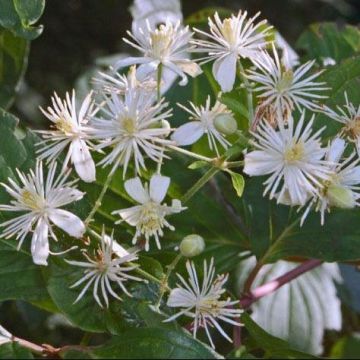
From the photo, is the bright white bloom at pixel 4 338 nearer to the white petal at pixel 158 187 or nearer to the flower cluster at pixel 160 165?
the flower cluster at pixel 160 165

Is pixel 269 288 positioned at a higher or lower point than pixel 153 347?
higher

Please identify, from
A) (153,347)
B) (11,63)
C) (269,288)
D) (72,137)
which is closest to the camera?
(153,347)

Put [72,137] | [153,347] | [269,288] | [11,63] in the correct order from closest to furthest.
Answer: [153,347] → [72,137] → [269,288] → [11,63]

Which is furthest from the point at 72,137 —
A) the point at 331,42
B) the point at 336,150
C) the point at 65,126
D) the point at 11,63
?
the point at 331,42

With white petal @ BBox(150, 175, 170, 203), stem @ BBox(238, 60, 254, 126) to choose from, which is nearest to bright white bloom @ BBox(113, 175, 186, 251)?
white petal @ BBox(150, 175, 170, 203)

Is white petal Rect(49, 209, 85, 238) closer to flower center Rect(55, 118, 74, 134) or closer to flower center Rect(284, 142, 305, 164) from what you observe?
flower center Rect(55, 118, 74, 134)

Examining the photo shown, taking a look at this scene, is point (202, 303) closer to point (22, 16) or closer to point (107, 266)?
point (107, 266)

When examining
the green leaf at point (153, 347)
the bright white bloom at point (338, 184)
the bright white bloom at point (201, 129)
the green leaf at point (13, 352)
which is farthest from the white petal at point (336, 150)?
the green leaf at point (13, 352)
